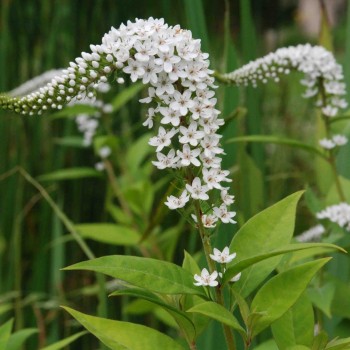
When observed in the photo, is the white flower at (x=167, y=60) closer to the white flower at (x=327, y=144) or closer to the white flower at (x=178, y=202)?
the white flower at (x=178, y=202)

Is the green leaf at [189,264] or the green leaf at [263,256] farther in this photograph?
the green leaf at [189,264]

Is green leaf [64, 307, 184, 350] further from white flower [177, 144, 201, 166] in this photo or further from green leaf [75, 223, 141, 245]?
green leaf [75, 223, 141, 245]

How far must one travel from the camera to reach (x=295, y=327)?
1.08 meters

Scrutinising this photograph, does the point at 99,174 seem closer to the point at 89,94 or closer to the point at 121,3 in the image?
the point at 121,3

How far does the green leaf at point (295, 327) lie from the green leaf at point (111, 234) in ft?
3.42

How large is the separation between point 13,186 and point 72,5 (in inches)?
24.7

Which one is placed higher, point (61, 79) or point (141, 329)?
point (61, 79)

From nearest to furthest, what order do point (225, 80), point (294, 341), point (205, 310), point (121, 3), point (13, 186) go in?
point (205, 310) → point (294, 341) → point (225, 80) → point (13, 186) → point (121, 3)

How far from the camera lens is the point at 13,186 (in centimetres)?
233

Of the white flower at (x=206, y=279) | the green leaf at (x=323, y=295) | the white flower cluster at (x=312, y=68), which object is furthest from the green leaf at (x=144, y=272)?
the white flower cluster at (x=312, y=68)

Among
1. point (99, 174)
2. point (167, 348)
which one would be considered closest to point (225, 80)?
point (167, 348)

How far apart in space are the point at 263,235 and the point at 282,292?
0.08 metres

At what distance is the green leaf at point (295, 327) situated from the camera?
1.07 meters

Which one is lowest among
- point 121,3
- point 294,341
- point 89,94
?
point 294,341
